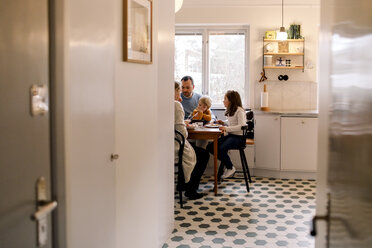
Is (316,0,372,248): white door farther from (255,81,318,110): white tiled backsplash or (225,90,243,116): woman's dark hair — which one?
(255,81,318,110): white tiled backsplash

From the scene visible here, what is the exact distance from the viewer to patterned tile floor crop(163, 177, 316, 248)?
4.14 m

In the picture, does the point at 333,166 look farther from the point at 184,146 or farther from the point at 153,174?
the point at 184,146

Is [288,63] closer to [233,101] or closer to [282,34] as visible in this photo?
[282,34]

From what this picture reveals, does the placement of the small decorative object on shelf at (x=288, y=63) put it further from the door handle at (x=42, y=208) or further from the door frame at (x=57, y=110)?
the door handle at (x=42, y=208)

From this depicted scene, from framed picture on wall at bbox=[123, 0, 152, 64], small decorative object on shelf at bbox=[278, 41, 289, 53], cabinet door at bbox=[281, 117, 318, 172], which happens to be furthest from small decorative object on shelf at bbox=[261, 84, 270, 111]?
framed picture on wall at bbox=[123, 0, 152, 64]

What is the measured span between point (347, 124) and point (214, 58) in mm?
6663

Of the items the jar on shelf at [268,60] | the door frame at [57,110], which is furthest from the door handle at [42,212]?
the jar on shelf at [268,60]

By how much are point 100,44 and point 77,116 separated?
438 millimetres

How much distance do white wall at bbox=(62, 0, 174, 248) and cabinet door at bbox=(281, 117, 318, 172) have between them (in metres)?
3.05

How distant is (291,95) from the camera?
7289 mm

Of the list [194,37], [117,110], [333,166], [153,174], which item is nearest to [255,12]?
[194,37]

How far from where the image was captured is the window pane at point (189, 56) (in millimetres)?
7648

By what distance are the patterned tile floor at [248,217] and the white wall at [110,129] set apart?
514 mm

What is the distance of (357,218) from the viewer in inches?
39.3
